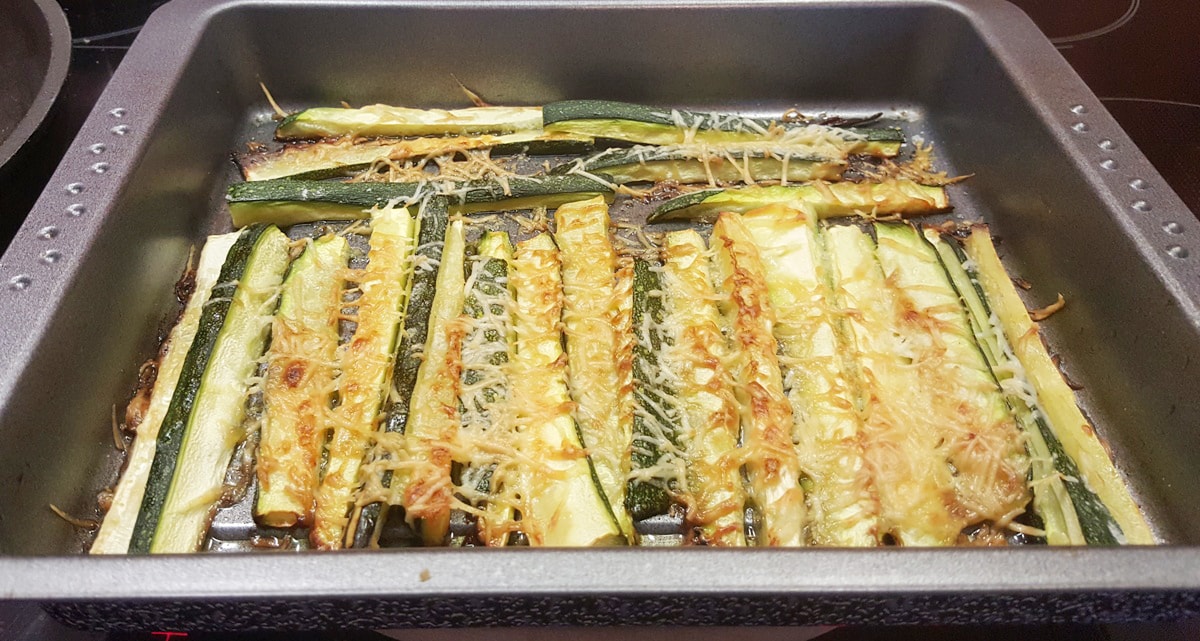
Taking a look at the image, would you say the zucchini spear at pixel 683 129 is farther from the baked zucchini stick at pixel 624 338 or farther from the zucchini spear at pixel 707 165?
the baked zucchini stick at pixel 624 338

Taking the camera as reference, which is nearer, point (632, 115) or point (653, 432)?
point (653, 432)

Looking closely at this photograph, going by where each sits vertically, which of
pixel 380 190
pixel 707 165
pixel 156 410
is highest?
pixel 707 165

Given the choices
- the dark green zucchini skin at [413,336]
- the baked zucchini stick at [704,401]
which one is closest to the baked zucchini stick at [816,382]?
the baked zucchini stick at [704,401]

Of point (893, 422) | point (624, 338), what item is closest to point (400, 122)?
point (624, 338)

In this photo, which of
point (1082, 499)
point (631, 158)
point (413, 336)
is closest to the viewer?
point (1082, 499)

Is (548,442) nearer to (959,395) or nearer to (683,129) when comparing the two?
(959,395)

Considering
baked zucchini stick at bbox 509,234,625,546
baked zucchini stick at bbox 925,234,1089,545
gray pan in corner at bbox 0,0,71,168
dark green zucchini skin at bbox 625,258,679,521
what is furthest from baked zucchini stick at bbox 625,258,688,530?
gray pan in corner at bbox 0,0,71,168

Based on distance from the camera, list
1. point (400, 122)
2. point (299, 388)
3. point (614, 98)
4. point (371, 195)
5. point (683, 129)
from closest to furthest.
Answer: point (299, 388) < point (371, 195) < point (683, 129) < point (400, 122) < point (614, 98)

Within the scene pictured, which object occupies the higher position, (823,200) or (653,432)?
(823,200)
